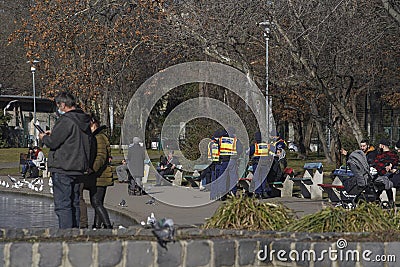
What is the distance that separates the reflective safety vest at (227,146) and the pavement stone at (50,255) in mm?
11142

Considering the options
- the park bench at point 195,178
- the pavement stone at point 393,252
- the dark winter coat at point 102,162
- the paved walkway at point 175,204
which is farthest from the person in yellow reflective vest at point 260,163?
the pavement stone at point 393,252

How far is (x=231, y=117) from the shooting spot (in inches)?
1289

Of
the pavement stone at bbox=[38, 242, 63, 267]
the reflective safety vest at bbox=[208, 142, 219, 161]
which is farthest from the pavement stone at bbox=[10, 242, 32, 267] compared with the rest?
the reflective safety vest at bbox=[208, 142, 219, 161]

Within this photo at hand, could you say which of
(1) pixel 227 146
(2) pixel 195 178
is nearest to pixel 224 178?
(1) pixel 227 146

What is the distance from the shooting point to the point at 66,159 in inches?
445

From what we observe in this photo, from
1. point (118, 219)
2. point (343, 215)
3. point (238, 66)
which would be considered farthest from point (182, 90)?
→ point (343, 215)

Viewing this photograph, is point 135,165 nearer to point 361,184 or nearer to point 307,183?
point 307,183

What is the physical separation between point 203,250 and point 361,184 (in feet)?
27.2

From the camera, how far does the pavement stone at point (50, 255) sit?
863 centimetres

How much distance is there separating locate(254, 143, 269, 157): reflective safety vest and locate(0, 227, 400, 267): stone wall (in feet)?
36.6

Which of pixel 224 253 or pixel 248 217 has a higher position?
A: pixel 248 217

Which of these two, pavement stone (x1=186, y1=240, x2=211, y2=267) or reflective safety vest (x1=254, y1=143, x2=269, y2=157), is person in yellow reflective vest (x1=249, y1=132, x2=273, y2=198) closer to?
reflective safety vest (x1=254, y1=143, x2=269, y2=157)

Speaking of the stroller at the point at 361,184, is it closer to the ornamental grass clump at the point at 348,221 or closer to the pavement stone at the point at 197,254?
the ornamental grass clump at the point at 348,221

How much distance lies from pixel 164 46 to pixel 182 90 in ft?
88.5
